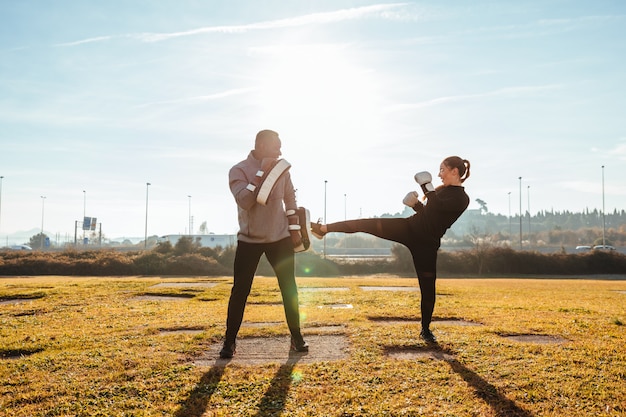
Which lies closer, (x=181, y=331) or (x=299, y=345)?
(x=299, y=345)

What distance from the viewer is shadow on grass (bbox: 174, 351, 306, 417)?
3.25m

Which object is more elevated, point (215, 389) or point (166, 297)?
point (215, 389)

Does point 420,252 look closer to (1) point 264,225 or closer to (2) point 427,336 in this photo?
(2) point 427,336

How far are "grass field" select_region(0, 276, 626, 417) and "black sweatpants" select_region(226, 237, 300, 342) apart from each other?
402 millimetres

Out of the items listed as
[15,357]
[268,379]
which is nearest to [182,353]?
[268,379]

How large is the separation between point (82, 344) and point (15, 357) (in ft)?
2.07

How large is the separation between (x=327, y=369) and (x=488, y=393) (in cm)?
132

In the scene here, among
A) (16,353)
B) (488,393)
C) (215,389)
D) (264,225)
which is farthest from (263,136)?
(16,353)

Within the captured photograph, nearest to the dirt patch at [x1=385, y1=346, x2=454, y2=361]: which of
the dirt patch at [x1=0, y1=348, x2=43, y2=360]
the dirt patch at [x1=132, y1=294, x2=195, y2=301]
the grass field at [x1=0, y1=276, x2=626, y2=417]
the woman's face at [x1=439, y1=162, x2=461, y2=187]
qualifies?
the grass field at [x1=0, y1=276, x2=626, y2=417]

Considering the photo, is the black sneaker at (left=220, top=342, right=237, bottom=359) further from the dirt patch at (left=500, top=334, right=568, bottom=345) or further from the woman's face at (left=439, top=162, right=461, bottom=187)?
the dirt patch at (left=500, top=334, right=568, bottom=345)

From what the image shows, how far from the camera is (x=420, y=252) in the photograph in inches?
217

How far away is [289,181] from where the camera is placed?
5.21 meters

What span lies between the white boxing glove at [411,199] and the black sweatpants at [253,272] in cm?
153

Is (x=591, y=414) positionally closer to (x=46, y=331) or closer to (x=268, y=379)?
(x=268, y=379)
